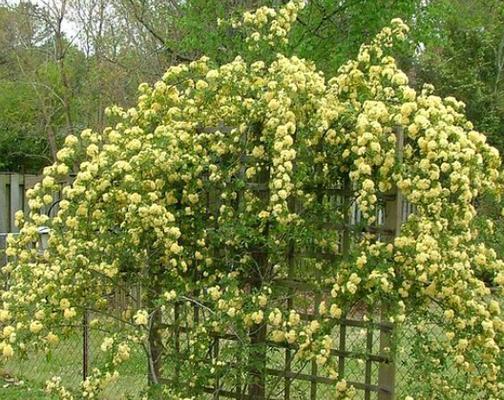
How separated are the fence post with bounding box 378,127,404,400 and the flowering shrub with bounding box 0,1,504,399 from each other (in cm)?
4

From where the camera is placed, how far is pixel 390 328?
120 inches

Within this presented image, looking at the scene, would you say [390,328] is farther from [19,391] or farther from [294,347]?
[19,391]

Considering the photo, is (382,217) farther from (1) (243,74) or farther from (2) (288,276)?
(1) (243,74)

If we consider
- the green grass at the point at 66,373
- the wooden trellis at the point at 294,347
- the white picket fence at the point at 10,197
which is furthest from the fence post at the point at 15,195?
the wooden trellis at the point at 294,347

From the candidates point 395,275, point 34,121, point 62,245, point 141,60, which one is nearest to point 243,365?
point 395,275

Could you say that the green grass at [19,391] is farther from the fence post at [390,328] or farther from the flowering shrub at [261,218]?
the fence post at [390,328]

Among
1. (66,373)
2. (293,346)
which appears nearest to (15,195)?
(66,373)

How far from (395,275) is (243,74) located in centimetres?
120

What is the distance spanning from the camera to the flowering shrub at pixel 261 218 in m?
2.90

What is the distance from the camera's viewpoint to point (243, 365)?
309 centimetres

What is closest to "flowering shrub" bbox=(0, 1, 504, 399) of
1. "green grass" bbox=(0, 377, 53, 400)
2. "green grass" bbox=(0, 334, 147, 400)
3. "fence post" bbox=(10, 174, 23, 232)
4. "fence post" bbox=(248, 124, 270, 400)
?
"fence post" bbox=(248, 124, 270, 400)

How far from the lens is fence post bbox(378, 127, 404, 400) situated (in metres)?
2.98

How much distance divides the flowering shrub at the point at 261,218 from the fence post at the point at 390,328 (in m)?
0.04

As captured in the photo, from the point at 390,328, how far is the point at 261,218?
0.76m
